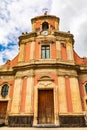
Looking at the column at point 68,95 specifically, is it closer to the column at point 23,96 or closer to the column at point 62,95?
the column at point 62,95

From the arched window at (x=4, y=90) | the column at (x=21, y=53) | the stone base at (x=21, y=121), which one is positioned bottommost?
the stone base at (x=21, y=121)

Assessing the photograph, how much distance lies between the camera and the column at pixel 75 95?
46.5ft

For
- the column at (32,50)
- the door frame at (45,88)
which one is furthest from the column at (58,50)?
the door frame at (45,88)

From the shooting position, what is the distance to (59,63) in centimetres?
1580

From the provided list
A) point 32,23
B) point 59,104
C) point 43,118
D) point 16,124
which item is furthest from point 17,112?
point 32,23

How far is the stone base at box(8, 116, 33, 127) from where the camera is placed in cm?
1349

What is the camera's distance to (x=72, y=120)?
13523 millimetres

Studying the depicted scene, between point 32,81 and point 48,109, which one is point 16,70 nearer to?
point 32,81

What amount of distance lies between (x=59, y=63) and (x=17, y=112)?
233 inches

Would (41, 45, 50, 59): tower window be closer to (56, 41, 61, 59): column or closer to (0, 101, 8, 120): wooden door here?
(56, 41, 61, 59): column

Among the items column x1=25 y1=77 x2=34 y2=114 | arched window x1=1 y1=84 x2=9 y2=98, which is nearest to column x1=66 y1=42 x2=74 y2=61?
column x1=25 y1=77 x2=34 y2=114

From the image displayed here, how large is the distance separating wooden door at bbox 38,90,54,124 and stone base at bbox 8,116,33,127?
0.88 m

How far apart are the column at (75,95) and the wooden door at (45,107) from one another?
6.29 feet

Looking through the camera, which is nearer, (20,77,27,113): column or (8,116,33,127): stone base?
(8,116,33,127): stone base
